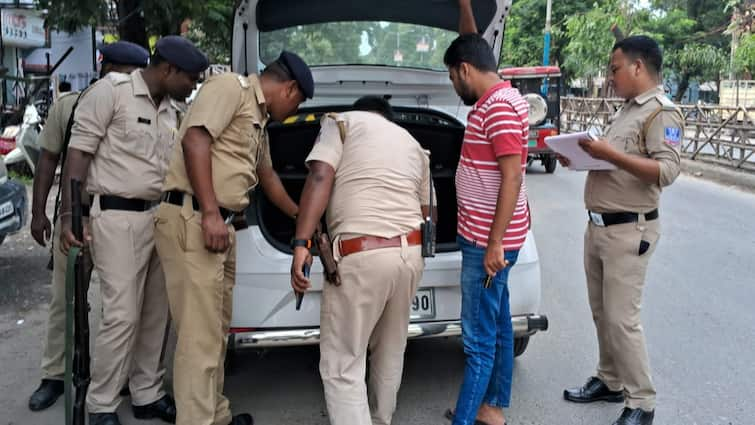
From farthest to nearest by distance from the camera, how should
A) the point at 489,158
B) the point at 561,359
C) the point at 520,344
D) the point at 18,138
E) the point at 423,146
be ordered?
the point at 18,138 → the point at 561,359 → the point at 423,146 → the point at 520,344 → the point at 489,158

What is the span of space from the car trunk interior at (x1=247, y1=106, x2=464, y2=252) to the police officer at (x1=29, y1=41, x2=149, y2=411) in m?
0.89

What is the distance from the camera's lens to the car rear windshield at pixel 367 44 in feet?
14.6

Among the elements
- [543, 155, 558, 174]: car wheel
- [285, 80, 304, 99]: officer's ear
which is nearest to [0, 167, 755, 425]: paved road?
[285, 80, 304, 99]: officer's ear

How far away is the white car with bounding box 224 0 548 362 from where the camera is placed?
3.34 metres

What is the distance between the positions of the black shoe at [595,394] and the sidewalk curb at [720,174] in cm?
976

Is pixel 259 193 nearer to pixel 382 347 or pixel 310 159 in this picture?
pixel 310 159

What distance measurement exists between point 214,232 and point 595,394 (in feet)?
7.24

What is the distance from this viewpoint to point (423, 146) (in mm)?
4184

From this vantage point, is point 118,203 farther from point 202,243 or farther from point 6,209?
point 6,209

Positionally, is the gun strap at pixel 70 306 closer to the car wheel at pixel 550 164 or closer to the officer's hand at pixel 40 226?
the officer's hand at pixel 40 226

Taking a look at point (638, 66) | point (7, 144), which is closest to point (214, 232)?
point (638, 66)

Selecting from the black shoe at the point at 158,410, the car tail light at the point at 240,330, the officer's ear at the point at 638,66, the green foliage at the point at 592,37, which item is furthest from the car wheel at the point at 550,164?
the green foliage at the point at 592,37

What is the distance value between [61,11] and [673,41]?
31317 mm

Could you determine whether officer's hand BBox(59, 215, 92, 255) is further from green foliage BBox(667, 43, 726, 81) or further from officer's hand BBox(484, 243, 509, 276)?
green foliage BBox(667, 43, 726, 81)
